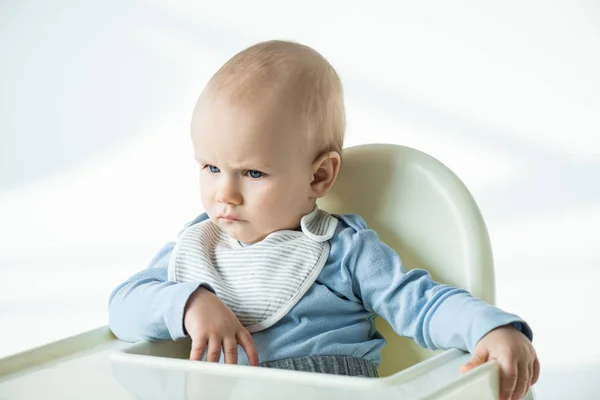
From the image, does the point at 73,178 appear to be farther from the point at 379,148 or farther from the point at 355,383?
the point at 355,383

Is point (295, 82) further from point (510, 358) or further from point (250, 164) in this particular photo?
point (510, 358)

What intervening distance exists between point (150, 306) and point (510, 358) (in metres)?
0.38

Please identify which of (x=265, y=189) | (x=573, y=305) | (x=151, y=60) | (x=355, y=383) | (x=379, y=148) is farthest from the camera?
(x=151, y=60)

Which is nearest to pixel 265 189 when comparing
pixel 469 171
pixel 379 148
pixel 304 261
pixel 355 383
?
pixel 304 261

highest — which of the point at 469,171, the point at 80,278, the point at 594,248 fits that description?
the point at 469,171

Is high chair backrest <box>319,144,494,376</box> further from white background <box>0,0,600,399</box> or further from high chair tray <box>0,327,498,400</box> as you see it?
white background <box>0,0,600,399</box>

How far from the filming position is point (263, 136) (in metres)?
0.94

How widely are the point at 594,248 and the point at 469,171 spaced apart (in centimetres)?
31

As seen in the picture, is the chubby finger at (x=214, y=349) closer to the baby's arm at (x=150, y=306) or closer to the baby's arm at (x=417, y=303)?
the baby's arm at (x=150, y=306)

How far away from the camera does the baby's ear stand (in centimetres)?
101

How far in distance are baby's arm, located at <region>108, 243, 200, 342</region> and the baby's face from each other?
10 cm

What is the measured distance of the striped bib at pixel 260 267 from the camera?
97cm

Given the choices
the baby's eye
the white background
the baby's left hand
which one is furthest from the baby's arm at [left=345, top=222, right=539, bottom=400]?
the white background

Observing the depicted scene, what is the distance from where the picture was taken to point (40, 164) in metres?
2.21
